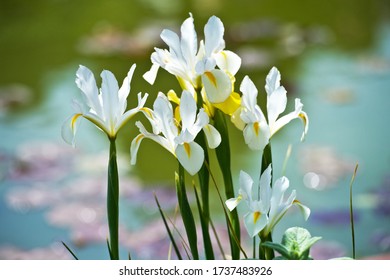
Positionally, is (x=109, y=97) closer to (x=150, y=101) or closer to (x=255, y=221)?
(x=255, y=221)

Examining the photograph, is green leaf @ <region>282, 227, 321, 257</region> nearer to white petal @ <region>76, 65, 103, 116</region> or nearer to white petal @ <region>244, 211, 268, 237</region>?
white petal @ <region>244, 211, 268, 237</region>

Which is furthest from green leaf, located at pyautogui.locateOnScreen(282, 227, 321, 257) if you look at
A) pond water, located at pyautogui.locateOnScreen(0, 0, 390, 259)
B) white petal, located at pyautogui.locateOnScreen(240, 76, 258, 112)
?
pond water, located at pyautogui.locateOnScreen(0, 0, 390, 259)

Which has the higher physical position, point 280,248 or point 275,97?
point 275,97

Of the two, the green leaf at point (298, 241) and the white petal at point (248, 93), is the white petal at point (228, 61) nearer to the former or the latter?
the white petal at point (248, 93)

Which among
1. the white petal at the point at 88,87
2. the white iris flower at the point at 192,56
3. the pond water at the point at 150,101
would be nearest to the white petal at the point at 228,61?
the white iris flower at the point at 192,56

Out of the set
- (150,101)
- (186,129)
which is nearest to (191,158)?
(186,129)

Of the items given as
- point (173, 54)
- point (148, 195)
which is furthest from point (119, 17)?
point (173, 54)
